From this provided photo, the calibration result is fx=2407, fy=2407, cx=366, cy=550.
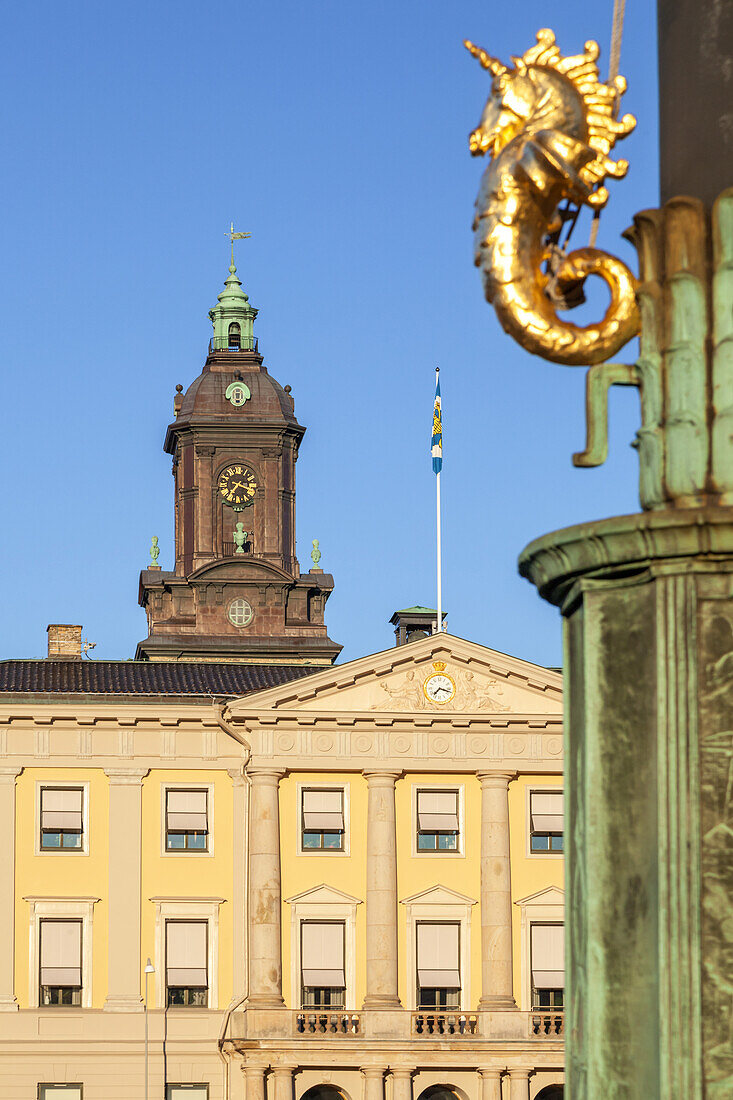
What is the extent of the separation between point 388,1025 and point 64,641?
2365 cm

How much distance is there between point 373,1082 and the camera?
64.4 metres

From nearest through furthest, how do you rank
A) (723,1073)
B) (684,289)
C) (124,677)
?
(723,1073) → (684,289) → (124,677)

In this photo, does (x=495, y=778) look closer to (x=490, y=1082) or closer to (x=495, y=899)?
(x=495, y=899)

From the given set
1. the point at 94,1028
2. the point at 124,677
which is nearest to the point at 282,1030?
the point at 94,1028

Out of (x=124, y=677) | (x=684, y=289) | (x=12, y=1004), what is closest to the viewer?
(x=684, y=289)

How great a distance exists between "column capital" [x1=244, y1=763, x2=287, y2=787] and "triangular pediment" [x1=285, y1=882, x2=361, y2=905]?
10.2 feet

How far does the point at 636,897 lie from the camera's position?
7.82m

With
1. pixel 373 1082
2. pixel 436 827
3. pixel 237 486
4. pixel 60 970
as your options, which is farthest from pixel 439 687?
pixel 237 486

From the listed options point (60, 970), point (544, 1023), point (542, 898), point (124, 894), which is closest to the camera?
point (60, 970)

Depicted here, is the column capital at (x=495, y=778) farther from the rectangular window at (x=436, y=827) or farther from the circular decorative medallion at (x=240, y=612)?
the circular decorative medallion at (x=240, y=612)

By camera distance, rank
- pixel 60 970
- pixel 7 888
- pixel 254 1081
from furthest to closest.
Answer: pixel 7 888 < pixel 60 970 < pixel 254 1081

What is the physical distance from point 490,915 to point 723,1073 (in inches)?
2329

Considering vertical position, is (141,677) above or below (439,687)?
above

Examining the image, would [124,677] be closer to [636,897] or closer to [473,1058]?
[473,1058]
